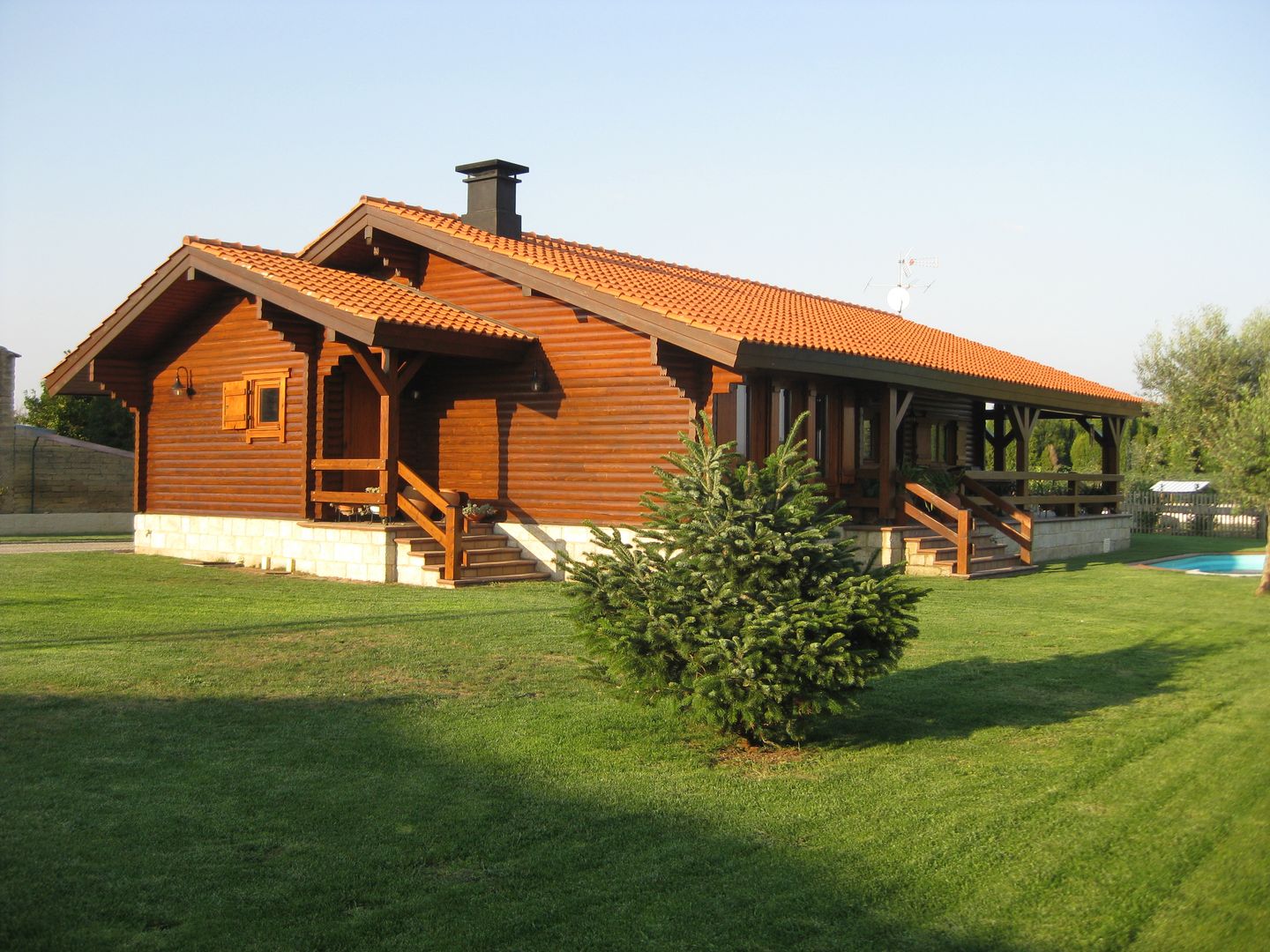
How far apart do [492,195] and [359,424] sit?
4.34 m

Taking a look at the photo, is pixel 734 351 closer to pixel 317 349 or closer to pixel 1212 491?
pixel 317 349

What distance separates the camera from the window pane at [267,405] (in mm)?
17328

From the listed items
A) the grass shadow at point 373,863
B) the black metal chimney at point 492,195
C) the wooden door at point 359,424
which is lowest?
the grass shadow at point 373,863

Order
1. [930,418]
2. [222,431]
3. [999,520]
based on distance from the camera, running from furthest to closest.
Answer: [930,418], [999,520], [222,431]

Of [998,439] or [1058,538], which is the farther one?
[998,439]

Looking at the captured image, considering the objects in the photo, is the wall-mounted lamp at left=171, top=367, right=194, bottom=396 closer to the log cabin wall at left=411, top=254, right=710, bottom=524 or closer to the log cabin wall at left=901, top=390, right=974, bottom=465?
the log cabin wall at left=411, top=254, right=710, bottom=524

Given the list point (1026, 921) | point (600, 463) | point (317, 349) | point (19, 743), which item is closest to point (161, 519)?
point (317, 349)

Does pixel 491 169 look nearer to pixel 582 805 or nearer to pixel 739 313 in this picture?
pixel 739 313

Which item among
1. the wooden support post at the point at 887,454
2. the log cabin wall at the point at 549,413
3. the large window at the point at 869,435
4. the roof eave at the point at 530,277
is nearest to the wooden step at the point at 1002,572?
the wooden support post at the point at 887,454

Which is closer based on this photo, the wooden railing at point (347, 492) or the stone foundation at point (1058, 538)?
the wooden railing at point (347, 492)

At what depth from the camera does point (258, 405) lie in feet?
57.4

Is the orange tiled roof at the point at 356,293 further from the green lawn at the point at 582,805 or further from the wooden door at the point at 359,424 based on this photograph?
the green lawn at the point at 582,805

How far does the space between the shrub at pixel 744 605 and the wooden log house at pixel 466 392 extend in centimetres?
654

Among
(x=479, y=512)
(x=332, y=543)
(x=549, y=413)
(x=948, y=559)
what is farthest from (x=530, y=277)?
(x=948, y=559)
